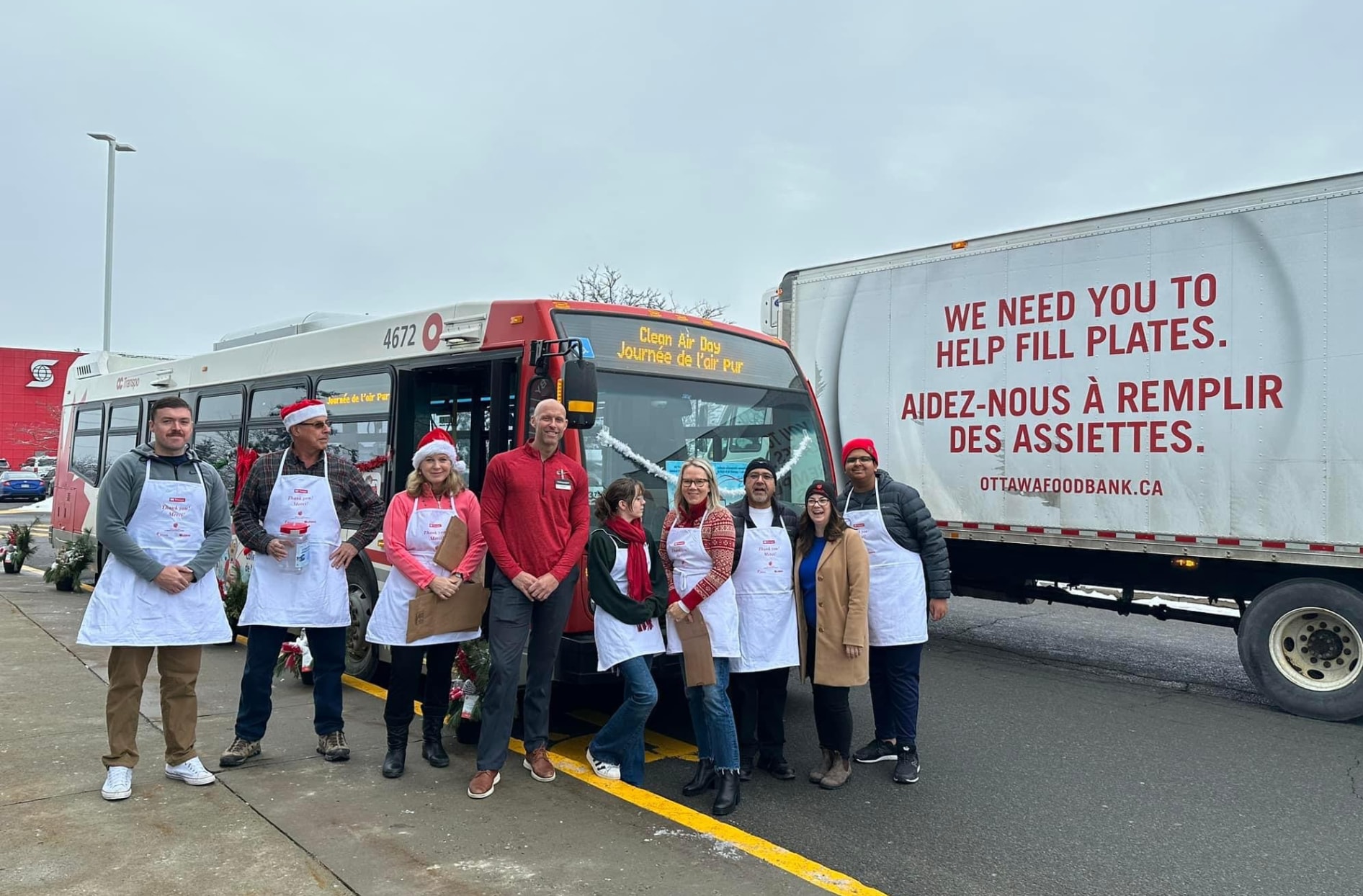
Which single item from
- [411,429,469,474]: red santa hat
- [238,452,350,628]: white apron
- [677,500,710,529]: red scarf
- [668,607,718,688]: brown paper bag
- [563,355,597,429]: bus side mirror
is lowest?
[668,607,718,688]: brown paper bag

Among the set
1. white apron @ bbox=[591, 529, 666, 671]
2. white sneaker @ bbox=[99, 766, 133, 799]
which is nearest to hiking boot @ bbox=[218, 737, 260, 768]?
white sneaker @ bbox=[99, 766, 133, 799]

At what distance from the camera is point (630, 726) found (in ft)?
15.4

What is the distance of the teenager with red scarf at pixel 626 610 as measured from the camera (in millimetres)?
4590

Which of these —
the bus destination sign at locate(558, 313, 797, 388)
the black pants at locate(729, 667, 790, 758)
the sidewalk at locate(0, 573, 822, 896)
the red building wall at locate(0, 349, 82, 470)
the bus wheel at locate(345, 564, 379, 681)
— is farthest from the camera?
the red building wall at locate(0, 349, 82, 470)

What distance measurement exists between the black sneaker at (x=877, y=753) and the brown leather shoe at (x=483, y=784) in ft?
6.47

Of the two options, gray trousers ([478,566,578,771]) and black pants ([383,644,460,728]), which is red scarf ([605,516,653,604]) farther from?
black pants ([383,644,460,728])

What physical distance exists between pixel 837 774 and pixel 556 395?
239 cm

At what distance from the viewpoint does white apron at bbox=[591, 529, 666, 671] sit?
15.0ft

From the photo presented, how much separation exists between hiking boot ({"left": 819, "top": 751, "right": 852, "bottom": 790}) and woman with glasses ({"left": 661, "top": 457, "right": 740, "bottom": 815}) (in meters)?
0.57

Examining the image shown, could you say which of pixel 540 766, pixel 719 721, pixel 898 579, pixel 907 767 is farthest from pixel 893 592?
pixel 540 766

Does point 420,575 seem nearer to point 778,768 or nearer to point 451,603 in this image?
point 451,603

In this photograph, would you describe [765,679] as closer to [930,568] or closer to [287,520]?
[930,568]

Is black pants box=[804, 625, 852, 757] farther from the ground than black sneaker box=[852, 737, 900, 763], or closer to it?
farther from the ground

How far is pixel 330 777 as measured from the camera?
468cm
